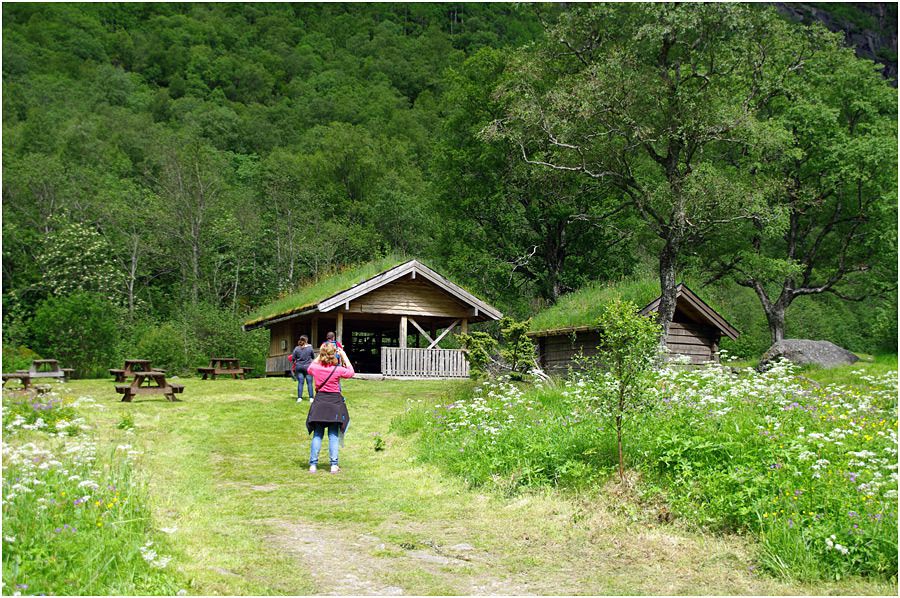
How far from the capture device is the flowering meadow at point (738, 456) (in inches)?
267

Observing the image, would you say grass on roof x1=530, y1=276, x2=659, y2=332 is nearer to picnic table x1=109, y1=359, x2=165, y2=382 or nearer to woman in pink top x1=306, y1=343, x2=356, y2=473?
picnic table x1=109, y1=359, x2=165, y2=382

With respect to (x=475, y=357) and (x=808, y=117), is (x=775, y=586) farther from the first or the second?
(x=808, y=117)

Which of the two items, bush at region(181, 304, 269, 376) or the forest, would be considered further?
bush at region(181, 304, 269, 376)

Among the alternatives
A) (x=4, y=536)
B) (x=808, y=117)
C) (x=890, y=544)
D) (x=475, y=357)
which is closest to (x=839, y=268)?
(x=808, y=117)

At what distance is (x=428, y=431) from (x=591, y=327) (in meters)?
9.90

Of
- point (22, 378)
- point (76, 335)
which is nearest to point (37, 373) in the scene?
point (22, 378)

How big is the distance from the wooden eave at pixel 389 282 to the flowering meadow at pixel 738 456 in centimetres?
1399

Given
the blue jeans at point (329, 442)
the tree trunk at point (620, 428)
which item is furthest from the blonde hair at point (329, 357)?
the tree trunk at point (620, 428)

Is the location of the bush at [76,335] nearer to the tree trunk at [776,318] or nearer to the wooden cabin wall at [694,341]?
the wooden cabin wall at [694,341]

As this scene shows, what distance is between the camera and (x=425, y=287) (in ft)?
99.4

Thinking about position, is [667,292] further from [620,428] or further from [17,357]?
[17,357]

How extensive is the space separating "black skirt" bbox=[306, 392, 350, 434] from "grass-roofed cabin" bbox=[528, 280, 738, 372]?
1222cm

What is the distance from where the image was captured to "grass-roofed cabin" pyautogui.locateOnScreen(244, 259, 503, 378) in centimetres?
2827

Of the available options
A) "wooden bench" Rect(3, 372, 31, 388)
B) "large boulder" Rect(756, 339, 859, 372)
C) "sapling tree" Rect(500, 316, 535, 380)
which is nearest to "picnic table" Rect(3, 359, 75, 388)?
"wooden bench" Rect(3, 372, 31, 388)
